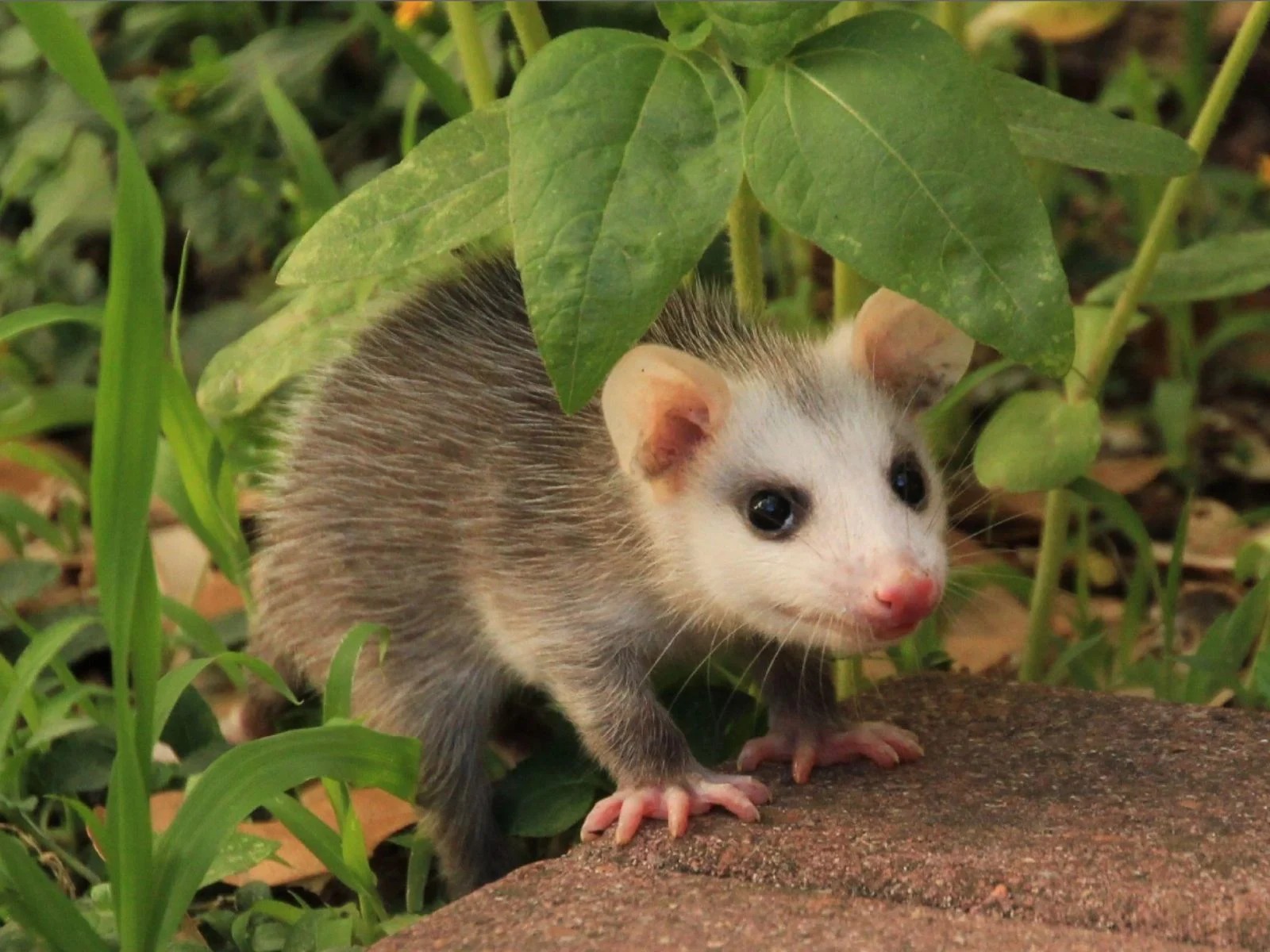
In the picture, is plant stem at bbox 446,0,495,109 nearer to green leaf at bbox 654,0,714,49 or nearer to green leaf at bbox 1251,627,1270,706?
green leaf at bbox 654,0,714,49

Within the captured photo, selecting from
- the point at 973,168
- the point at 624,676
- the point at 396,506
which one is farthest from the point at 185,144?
the point at 973,168

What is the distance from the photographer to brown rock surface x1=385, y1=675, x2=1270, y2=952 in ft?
6.65

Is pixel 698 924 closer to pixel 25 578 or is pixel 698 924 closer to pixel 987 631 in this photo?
pixel 987 631

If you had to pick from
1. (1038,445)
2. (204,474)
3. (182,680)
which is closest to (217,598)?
(204,474)

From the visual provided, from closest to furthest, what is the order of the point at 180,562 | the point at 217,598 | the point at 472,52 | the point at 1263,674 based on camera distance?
the point at 1263,674 < the point at 472,52 < the point at 217,598 < the point at 180,562

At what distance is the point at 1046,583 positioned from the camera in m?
3.04

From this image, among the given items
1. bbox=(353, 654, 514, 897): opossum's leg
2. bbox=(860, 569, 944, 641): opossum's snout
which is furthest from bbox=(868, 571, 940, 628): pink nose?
bbox=(353, 654, 514, 897): opossum's leg

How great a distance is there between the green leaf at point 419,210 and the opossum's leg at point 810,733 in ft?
2.59

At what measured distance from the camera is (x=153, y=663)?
7.07 ft

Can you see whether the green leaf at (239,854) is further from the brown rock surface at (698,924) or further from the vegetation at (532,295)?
the brown rock surface at (698,924)

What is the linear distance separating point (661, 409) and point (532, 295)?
1.53 ft

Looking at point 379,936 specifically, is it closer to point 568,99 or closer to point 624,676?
point 624,676

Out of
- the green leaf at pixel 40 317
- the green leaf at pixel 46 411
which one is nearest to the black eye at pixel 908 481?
the green leaf at pixel 40 317

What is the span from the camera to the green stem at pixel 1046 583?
3004mm
